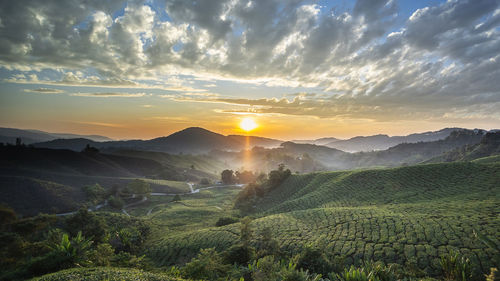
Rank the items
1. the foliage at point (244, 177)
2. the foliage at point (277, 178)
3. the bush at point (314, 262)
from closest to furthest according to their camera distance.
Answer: the bush at point (314, 262) → the foliage at point (277, 178) → the foliage at point (244, 177)

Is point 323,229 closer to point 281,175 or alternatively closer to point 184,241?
point 184,241

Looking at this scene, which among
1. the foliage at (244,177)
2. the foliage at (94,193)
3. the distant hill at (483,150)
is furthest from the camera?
the foliage at (244,177)

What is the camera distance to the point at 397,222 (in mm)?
32344

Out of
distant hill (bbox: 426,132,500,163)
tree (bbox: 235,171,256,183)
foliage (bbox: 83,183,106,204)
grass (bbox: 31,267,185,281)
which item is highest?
distant hill (bbox: 426,132,500,163)

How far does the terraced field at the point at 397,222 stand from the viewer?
2544 cm

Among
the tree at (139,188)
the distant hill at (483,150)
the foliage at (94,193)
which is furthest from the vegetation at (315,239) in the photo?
the distant hill at (483,150)

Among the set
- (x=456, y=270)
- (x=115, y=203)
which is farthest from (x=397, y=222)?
(x=115, y=203)

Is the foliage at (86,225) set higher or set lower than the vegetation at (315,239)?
lower

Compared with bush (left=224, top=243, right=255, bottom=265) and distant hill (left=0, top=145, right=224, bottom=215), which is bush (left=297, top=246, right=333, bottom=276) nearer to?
bush (left=224, top=243, right=255, bottom=265)

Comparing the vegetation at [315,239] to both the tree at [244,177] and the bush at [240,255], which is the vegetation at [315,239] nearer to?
the bush at [240,255]

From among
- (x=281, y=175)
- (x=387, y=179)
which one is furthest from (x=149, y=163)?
(x=387, y=179)

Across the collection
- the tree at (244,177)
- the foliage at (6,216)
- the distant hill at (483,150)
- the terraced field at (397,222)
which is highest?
the distant hill at (483,150)

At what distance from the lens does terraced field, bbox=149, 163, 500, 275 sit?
2544 cm

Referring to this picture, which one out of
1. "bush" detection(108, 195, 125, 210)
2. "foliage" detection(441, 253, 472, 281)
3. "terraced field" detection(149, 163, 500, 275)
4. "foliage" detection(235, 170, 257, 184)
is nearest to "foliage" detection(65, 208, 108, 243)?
"terraced field" detection(149, 163, 500, 275)
